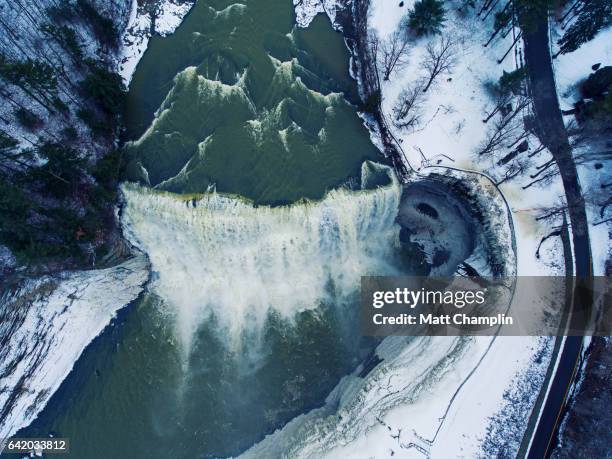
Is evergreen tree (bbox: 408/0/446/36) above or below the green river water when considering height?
above

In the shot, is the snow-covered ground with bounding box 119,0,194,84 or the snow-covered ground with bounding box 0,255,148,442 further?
the snow-covered ground with bounding box 119,0,194,84

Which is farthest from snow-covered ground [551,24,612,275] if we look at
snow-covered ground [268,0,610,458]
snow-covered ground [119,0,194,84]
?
snow-covered ground [119,0,194,84]

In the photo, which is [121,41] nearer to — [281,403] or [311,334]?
[311,334]

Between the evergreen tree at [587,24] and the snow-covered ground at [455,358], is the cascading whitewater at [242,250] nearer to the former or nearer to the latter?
the snow-covered ground at [455,358]

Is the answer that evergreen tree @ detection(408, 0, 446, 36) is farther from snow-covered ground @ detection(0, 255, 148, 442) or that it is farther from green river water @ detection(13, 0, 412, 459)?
snow-covered ground @ detection(0, 255, 148, 442)

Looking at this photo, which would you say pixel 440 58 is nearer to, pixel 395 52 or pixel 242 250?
pixel 395 52

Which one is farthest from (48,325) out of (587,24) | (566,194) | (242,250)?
(587,24)
